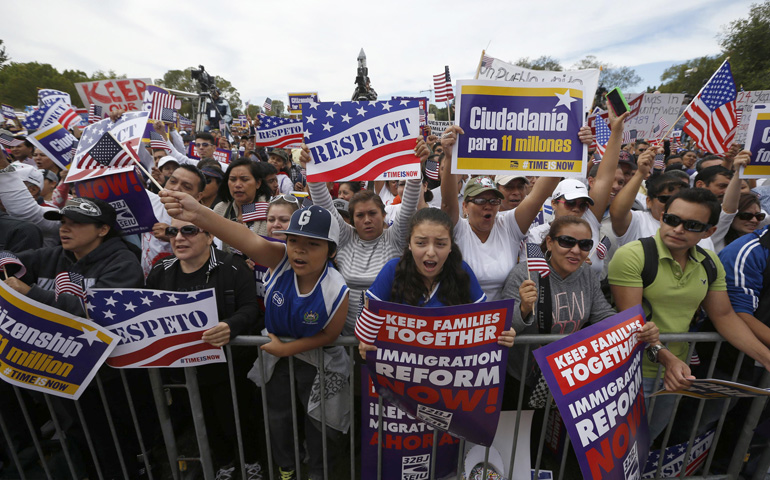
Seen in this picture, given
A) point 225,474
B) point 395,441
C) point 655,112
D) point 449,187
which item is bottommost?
point 225,474

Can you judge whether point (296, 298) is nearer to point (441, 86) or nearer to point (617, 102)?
point (617, 102)

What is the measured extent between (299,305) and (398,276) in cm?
70

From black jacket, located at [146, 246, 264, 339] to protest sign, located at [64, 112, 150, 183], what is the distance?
1159 mm

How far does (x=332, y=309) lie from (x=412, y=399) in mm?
773

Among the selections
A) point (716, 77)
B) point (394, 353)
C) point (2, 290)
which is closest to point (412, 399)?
point (394, 353)

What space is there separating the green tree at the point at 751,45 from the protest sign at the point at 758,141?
1579 inches

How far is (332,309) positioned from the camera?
2508 millimetres

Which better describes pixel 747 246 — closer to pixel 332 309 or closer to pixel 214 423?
pixel 332 309

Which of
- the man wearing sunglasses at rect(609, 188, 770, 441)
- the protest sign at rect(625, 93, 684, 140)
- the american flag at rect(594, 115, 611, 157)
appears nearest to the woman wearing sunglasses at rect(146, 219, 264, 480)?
the man wearing sunglasses at rect(609, 188, 770, 441)

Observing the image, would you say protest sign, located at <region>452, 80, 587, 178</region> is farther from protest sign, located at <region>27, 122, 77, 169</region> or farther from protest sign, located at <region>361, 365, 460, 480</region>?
protest sign, located at <region>27, 122, 77, 169</region>

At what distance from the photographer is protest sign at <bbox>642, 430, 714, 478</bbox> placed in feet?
9.26

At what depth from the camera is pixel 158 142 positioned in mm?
6223

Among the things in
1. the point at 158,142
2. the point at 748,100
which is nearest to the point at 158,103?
the point at 158,142

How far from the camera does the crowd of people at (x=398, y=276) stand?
2.47 m
